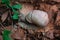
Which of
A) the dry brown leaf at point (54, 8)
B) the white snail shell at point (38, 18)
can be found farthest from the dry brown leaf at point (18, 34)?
the dry brown leaf at point (54, 8)

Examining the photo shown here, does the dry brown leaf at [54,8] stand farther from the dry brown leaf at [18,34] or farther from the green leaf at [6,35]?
the green leaf at [6,35]

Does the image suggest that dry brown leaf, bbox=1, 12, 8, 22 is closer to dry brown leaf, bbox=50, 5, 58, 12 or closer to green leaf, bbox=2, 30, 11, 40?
green leaf, bbox=2, 30, 11, 40

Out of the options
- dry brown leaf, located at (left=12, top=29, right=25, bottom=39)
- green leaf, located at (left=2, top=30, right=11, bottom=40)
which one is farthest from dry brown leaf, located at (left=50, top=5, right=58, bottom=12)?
green leaf, located at (left=2, top=30, right=11, bottom=40)

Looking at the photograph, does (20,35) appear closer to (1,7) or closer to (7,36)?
(7,36)

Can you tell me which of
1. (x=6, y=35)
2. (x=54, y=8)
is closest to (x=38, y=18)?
(x=54, y=8)

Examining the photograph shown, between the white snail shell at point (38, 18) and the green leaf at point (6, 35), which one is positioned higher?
the white snail shell at point (38, 18)

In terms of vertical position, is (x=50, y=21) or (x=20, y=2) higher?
(x=20, y=2)

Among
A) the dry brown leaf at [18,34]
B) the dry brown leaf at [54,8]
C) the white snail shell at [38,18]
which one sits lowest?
the dry brown leaf at [18,34]

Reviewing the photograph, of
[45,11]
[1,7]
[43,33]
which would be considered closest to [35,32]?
[43,33]

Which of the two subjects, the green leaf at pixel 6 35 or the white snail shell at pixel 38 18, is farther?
the white snail shell at pixel 38 18
